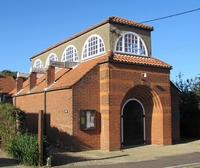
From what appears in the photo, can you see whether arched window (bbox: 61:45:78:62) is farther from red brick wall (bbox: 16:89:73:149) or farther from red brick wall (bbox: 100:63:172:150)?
red brick wall (bbox: 100:63:172:150)

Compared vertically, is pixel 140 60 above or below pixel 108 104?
above

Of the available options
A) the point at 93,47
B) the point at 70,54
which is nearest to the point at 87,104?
the point at 93,47

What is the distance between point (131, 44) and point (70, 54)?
594 cm

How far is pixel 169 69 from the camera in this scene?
17.1 meters

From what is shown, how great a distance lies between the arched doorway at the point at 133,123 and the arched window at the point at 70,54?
6325mm

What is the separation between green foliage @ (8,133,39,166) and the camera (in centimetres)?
999

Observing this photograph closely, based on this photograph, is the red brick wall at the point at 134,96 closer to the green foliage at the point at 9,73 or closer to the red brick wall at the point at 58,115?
the red brick wall at the point at 58,115

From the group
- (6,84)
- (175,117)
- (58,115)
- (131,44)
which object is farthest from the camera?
(6,84)

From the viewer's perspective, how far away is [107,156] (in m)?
12.7

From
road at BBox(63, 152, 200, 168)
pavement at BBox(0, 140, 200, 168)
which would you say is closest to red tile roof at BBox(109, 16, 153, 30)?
pavement at BBox(0, 140, 200, 168)

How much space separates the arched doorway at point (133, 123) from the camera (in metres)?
16.2

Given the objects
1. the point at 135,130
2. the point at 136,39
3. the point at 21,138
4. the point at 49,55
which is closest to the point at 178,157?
the point at 135,130

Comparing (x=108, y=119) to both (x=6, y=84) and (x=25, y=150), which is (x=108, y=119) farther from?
(x=6, y=84)

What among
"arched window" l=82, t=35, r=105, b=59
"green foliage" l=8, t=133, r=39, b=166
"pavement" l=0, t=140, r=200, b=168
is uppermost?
"arched window" l=82, t=35, r=105, b=59
